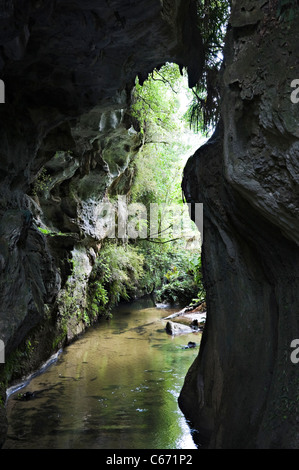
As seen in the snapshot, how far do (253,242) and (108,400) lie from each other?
4783mm

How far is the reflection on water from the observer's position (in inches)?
251

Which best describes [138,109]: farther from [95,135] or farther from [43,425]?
[43,425]

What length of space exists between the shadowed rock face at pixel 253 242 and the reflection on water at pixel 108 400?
37.3 inches

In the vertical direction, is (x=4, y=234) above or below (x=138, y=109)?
below

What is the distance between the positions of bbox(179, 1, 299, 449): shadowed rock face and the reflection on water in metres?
0.95

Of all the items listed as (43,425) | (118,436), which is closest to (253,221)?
(118,436)

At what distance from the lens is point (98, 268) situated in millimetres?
15836

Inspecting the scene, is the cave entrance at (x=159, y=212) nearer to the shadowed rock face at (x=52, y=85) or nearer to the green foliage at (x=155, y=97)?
the green foliage at (x=155, y=97)

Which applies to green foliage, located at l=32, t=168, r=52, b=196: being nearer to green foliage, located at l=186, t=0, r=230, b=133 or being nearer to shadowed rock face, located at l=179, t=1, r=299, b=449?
green foliage, located at l=186, t=0, r=230, b=133

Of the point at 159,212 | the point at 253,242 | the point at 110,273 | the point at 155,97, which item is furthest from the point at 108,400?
the point at 159,212

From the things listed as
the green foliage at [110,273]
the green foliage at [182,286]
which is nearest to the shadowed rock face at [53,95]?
the green foliage at [110,273]

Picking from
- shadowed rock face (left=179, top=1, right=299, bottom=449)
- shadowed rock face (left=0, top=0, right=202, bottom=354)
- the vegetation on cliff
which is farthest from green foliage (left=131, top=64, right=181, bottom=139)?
shadowed rock face (left=179, top=1, right=299, bottom=449)

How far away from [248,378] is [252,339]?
512 mm

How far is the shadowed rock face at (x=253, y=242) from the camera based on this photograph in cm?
414
